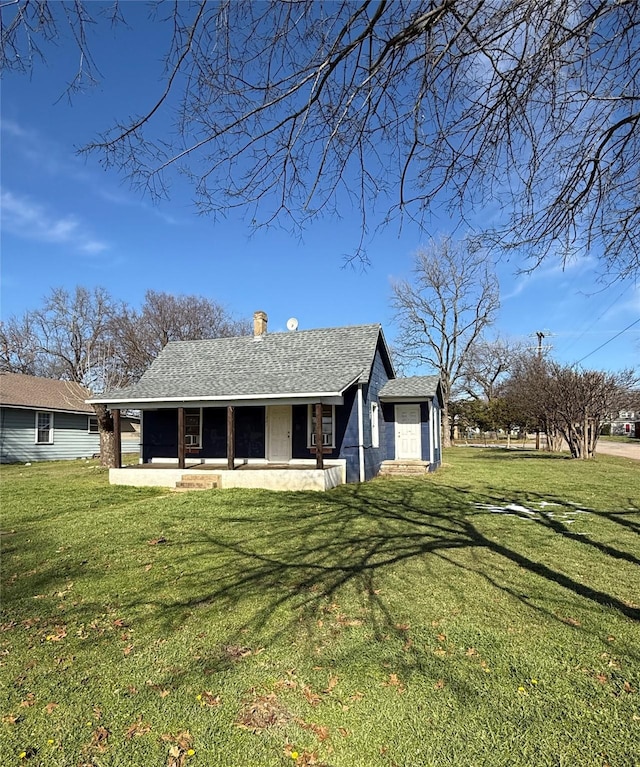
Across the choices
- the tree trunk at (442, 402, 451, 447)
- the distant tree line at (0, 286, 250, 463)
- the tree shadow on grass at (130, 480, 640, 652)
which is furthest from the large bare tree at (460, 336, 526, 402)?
the tree shadow on grass at (130, 480, 640, 652)

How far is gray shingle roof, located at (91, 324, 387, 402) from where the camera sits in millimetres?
13375

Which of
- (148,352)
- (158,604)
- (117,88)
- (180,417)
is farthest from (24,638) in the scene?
(148,352)

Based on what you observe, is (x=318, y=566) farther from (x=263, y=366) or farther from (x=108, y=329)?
(x=108, y=329)

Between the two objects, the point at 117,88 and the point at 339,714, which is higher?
the point at 117,88

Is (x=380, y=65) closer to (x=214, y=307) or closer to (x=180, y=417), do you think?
(x=180, y=417)

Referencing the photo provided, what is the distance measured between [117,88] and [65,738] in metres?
3.96

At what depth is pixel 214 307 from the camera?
37375mm

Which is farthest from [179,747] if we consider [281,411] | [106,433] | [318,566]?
[106,433]

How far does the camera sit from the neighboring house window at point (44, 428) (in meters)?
22.0

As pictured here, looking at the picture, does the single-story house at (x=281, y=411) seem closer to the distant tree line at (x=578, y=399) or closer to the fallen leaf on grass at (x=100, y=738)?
the distant tree line at (x=578, y=399)

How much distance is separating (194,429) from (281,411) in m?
3.14

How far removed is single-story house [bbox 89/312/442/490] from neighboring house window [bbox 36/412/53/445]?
8.70 m

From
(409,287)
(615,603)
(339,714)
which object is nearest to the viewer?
(339,714)

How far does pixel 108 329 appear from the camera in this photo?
31609 mm
